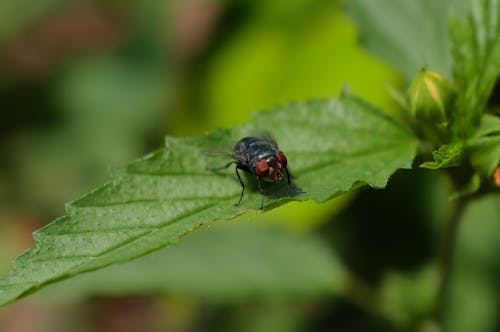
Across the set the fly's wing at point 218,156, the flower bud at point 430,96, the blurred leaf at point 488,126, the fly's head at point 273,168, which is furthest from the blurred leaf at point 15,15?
the blurred leaf at point 488,126

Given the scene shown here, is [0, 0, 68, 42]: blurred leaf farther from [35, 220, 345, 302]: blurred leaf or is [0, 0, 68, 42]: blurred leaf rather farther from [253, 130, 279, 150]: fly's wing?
[253, 130, 279, 150]: fly's wing

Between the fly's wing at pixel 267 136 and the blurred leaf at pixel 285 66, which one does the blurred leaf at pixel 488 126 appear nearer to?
the fly's wing at pixel 267 136

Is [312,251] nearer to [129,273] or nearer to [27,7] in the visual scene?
[129,273]

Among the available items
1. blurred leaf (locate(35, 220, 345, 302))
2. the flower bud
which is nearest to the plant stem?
the flower bud

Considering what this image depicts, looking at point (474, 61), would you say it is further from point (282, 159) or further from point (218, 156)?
point (218, 156)

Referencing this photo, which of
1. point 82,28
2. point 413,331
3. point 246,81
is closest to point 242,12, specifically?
point 246,81

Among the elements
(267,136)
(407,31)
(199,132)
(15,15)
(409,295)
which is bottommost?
(409,295)

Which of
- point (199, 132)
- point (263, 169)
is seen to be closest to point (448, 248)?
point (263, 169)
